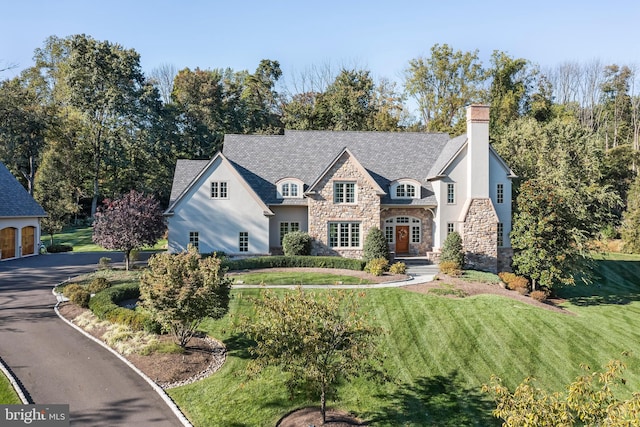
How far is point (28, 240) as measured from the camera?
116ft

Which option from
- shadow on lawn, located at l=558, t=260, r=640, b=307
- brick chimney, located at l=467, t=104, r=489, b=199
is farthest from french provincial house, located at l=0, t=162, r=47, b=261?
shadow on lawn, located at l=558, t=260, r=640, b=307

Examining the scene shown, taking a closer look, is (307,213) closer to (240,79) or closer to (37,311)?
(37,311)

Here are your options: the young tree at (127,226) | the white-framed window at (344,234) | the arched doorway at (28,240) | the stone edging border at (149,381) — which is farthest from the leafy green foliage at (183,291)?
the arched doorway at (28,240)

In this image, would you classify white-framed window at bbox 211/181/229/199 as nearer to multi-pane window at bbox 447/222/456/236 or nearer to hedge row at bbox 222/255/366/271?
hedge row at bbox 222/255/366/271

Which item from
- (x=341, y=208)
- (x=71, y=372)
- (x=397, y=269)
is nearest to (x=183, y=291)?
(x=71, y=372)

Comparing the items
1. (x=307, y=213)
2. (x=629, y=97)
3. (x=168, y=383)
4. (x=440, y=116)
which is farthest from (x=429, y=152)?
(x=629, y=97)

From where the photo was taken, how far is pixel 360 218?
1214 inches

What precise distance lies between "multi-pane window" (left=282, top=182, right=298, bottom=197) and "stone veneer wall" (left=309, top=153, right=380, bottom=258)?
7.11 ft

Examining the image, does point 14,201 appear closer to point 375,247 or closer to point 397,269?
point 375,247

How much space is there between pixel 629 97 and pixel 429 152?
58529 millimetres

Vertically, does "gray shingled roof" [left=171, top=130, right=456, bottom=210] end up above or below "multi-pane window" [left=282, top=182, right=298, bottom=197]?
above

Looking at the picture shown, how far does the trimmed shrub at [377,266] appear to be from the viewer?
25.9 metres

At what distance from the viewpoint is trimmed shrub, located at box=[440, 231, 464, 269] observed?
95.5 feet

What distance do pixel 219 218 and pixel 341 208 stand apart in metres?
8.91
